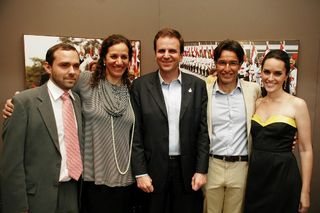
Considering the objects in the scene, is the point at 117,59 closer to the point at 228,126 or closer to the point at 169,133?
the point at 169,133

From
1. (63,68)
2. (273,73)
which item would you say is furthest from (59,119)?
(273,73)

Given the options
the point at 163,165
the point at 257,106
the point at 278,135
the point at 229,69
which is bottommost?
the point at 163,165

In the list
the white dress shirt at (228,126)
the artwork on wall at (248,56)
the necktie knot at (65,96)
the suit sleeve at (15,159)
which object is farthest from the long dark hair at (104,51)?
the artwork on wall at (248,56)

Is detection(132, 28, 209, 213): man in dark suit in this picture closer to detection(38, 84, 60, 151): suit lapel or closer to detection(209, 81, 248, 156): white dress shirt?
detection(209, 81, 248, 156): white dress shirt

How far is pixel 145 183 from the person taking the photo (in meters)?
2.14

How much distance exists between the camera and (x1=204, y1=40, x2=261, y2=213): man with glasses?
2.26 m

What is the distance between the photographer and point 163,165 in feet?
7.08

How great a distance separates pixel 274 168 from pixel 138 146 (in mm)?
1012

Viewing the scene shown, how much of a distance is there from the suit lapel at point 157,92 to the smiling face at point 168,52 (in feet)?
0.38

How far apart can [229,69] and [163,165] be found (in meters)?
0.85

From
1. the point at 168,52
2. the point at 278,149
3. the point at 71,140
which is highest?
the point at 168,52

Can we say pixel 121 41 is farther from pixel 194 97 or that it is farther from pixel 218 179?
pixel 218 179

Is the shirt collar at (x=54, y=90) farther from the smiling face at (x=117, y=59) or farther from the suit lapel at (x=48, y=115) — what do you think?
the smiling face at (x=117, y=59)

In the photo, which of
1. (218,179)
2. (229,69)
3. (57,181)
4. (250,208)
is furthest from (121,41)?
(250,208)
